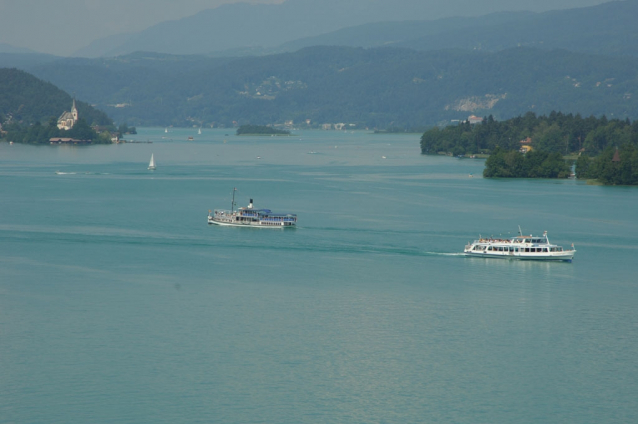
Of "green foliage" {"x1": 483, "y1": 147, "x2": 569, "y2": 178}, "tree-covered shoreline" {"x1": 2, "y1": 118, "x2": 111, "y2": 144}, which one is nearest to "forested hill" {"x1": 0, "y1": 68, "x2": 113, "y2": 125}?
"tree-covered shoreline" {"x1": 2, "y1": 118, "x2": 111, "y2": 144}

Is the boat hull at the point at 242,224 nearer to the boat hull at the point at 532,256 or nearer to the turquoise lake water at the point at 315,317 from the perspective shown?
the turquoise lake water at the point at 315,317

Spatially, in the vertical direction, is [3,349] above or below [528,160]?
below

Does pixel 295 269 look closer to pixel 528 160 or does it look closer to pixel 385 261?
pixel 385 261

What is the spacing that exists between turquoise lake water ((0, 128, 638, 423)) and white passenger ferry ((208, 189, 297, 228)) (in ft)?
2.03

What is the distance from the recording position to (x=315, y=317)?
20406 mm

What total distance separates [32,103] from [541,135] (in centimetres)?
9218

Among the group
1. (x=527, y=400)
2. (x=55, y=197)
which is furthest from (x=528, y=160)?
(x=527, y=400)

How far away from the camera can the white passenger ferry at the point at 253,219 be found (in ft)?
108

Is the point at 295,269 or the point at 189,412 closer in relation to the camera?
the point at 189,412

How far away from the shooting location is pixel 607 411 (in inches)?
606

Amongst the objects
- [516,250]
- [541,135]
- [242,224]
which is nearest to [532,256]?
[516,250]

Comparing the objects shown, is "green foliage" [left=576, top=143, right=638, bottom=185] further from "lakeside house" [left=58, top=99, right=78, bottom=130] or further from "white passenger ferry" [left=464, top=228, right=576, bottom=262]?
"lakeside house" [left=58, top=99, right=78, bottom=130]

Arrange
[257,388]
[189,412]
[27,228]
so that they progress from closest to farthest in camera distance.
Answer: [189,412]
[257,388]
[27,228]

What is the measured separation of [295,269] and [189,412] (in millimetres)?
10569
